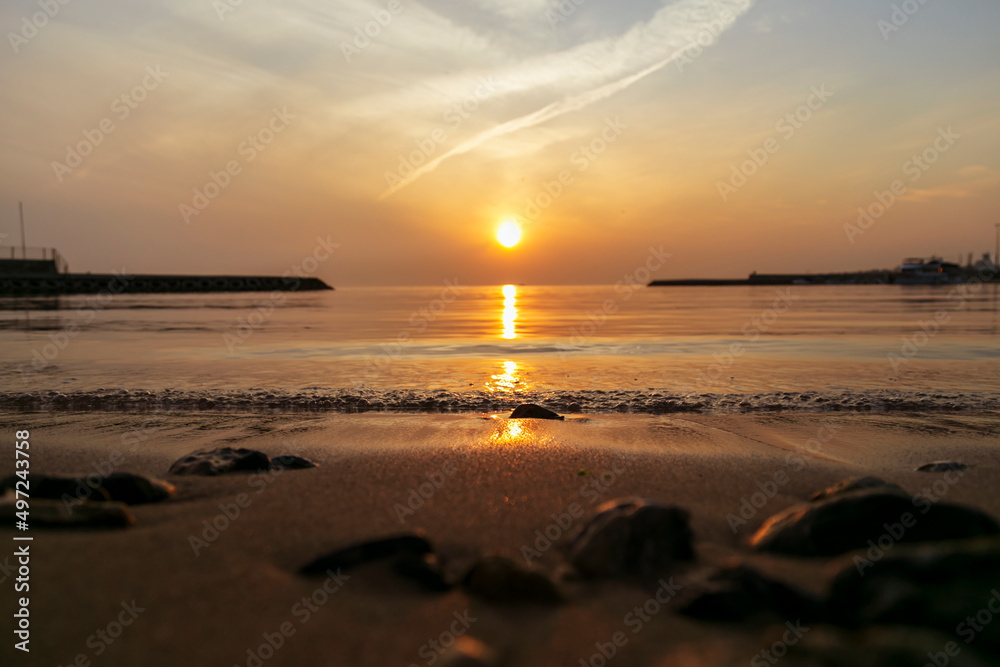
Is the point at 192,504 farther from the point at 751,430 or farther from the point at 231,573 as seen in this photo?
the point at 751,430

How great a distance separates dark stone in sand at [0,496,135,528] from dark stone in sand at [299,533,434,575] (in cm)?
146

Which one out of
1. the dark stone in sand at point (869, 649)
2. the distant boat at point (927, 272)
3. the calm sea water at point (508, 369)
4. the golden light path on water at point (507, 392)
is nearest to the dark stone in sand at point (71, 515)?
the golden light path on water at point (507, 392)

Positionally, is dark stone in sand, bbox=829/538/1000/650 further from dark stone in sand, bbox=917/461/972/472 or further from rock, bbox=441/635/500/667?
dark stone in sand, bbox=917/461/972/472

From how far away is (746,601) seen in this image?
2820mm

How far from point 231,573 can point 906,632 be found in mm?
3272

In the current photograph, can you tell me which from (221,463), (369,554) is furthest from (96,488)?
(369,554)

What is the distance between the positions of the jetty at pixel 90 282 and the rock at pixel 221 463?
72.3 metres

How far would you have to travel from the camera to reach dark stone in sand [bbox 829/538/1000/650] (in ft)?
8.61

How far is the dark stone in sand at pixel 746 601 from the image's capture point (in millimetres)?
2785

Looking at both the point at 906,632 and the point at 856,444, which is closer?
the point at 906,632

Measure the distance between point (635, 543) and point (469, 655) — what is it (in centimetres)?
120

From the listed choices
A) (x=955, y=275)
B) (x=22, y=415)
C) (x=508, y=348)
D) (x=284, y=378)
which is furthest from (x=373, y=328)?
(x=955, y=275)

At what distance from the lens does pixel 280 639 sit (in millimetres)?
2648

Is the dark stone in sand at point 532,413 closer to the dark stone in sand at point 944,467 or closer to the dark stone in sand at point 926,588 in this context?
the dark stone in sand at point 944,467
